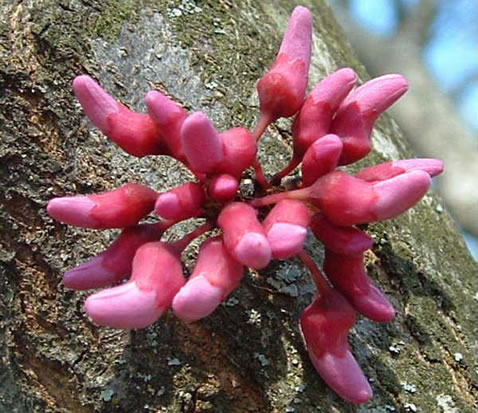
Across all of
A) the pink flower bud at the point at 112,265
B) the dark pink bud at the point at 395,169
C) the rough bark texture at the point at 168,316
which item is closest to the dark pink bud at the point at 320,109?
the dark pink bud at the point at 395,169

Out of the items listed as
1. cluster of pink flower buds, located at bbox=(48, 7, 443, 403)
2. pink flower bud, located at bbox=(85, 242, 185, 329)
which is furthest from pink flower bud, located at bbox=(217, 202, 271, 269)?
pink flower bud, located at bbox=(85, 242, 185, 329)

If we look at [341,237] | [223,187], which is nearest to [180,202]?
[223,187]

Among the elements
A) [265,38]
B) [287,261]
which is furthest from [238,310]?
[265,38]

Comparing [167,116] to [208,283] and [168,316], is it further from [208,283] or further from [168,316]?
[168,316]

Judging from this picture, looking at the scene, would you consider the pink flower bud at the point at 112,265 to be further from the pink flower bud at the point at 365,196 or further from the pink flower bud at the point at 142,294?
the pink flower bud at the point at 365,196

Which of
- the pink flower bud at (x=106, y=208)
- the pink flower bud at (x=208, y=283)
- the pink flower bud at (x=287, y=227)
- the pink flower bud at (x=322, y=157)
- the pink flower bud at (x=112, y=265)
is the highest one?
the pink flower bud at (x=322, y=157)

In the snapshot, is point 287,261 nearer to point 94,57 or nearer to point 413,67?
point 94,57
